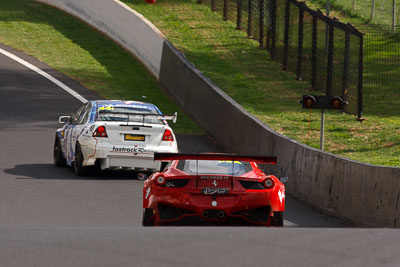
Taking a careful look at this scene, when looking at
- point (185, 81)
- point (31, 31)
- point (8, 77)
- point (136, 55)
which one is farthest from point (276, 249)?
point (31, 31)

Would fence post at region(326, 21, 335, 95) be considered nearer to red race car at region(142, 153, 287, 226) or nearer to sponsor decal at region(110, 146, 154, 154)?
sponsor decal at region(110, 146, 154, 154)

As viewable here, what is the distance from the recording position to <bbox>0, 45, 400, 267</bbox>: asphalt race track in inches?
341

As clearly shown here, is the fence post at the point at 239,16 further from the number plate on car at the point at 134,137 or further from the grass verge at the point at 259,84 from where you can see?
the number plate on car at the point at 134,137

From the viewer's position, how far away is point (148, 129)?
19.5 m

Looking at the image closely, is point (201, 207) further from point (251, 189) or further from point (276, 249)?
point (276, 249)

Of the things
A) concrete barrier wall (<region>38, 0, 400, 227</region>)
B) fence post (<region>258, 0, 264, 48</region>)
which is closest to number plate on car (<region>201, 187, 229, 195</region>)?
concrete barrier wall (<region>38, 0, 400, 227</region>)

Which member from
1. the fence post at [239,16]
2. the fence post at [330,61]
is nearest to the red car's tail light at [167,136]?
the fence post at [330,61]

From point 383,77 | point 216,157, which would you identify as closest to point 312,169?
point 216,157

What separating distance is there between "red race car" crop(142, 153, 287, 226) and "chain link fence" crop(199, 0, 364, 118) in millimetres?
14524

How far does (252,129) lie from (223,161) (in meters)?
8.63

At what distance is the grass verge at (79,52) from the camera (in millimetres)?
31906

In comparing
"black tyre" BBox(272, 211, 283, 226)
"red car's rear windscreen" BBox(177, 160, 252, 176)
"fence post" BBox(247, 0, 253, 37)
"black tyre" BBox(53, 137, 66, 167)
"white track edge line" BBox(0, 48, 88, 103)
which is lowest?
"black tyre" BBox(53, 137, 66, 167)

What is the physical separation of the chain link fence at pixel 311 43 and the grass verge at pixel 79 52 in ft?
14.5

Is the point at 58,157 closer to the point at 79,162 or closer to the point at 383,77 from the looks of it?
the point at 79,162
